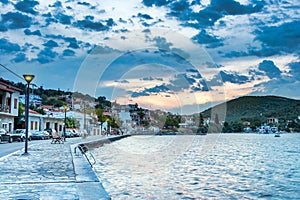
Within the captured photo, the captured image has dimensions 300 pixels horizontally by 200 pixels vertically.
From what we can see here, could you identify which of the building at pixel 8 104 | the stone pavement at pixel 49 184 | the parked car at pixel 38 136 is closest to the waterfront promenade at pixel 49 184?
the stone pavement at pixel 49 184

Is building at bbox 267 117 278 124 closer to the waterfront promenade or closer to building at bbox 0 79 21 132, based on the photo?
building at bbox 0 79 21 132

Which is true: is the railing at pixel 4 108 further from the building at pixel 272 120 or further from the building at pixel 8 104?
the building at pixel 272 120

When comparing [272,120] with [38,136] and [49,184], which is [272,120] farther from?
[49,184]

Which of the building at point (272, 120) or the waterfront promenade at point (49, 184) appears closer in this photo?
the waterfront promenade at point (49, 184)

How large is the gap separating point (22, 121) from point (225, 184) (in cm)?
4276

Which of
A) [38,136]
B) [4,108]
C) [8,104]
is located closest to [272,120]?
[38,136]

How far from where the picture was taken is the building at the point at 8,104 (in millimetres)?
46222

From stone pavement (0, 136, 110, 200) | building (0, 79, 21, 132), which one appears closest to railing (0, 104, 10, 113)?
building (0, 79, 21, 132)

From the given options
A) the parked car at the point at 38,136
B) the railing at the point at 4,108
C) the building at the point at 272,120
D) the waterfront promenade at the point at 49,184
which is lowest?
the waterfront promenade at the point at 49,184

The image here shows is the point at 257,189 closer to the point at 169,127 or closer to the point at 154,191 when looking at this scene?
the point at 154,191

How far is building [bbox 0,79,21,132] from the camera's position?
46222 millimetres

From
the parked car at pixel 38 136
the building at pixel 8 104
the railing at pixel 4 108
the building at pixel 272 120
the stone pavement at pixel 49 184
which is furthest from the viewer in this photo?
the building at pixel 272 120

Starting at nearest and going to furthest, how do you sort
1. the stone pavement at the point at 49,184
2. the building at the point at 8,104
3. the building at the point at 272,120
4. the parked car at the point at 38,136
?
the stone pavement at the point at 49,184 < the building at the point at 8,104 < the parked car at the point at 38,136 < the building at the point at 272,120

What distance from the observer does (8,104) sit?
4866 cm
